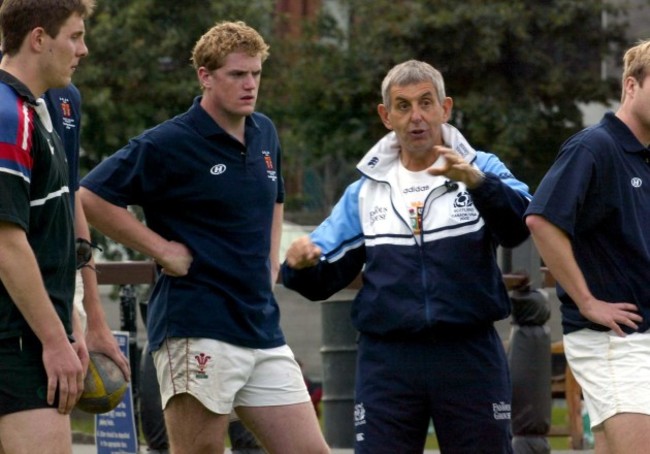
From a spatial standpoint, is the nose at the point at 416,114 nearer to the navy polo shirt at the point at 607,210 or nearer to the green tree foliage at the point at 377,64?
the navy polo shirt at the point at 607,210

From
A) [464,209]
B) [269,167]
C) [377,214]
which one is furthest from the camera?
[269,167]

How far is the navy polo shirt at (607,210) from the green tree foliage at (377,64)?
571 inches

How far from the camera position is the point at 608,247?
19.1 feet

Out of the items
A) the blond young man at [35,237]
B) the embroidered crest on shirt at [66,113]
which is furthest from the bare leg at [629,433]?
the embroidered crest on shirt at [66,113]

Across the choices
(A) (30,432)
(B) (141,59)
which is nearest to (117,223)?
(A) (30,432)

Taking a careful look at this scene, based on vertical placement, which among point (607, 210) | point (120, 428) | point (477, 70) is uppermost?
point (477, 70)

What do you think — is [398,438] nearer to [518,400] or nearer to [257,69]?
[257,69]

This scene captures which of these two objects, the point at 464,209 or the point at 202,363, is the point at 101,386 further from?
the point at 464,209

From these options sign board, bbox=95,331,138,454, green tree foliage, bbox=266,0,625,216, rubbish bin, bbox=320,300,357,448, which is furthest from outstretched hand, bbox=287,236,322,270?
green tree foliage, bbox=266,0,625,216

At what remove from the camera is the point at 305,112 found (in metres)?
23.3

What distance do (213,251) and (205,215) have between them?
0.15m

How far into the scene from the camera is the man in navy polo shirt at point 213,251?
611 centimetres

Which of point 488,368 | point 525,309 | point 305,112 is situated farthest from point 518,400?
point 305,112

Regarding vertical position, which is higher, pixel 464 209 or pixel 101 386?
pixel 464 209
